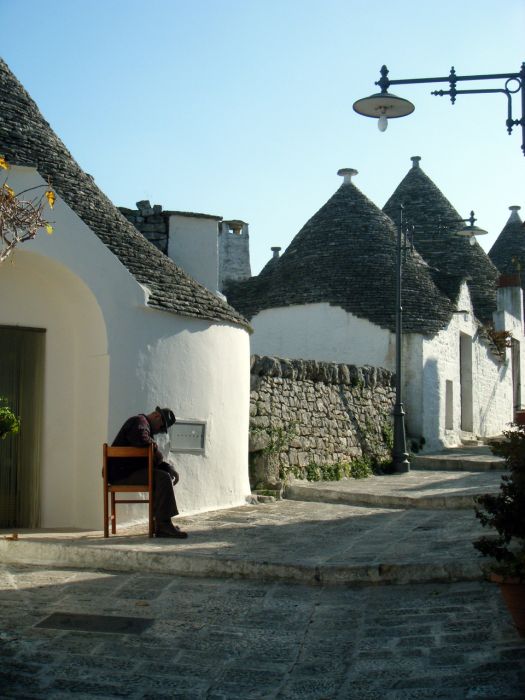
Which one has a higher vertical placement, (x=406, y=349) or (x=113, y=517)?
(x=406, y=349)

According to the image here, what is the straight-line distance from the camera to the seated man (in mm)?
9000

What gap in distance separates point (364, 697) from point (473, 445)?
60.0ft

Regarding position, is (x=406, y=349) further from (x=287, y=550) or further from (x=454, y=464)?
(x=287, y=550)

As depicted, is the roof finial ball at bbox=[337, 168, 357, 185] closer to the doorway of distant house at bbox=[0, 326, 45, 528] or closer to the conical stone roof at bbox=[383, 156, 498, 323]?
the conical stone roof at bbox=[383, 156, 498, 323]

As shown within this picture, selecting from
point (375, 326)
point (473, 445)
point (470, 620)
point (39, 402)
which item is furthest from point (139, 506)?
point (473, 445)

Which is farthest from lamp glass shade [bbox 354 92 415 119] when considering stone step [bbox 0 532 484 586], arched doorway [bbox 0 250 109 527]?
stone step [bbox 0 532 484 586]

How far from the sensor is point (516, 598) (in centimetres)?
538

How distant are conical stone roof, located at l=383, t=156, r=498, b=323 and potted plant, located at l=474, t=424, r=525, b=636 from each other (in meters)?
21.3

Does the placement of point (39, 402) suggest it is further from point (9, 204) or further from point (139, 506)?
point (9, 204)

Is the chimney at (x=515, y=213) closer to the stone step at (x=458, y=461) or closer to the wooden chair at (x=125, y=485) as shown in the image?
the stone step at (x=458, y=461)

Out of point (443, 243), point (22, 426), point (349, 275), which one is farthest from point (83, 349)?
point (443, 243)

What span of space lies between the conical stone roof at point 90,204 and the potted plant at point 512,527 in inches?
212

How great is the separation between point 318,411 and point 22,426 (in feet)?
20.8

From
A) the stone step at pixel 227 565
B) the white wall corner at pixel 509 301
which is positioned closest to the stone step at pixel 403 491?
the stone step at pixel 227 565
